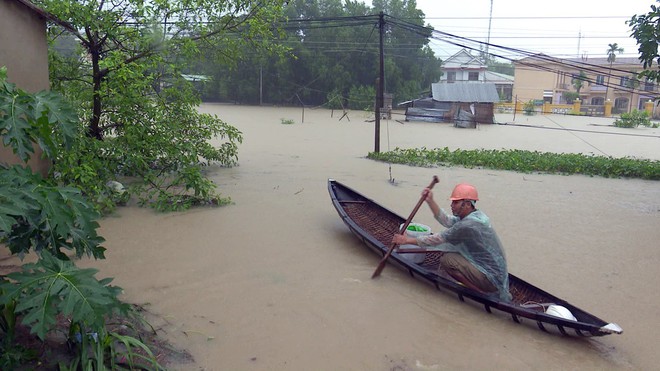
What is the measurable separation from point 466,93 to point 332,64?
12086 millimetres

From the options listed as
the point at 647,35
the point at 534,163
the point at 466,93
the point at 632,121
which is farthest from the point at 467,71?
the point at 647,35

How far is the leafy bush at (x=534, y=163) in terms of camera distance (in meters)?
12.5

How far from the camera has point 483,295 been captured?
15.0 ft

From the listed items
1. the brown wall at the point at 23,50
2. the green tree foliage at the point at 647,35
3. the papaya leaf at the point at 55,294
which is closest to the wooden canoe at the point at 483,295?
the papaya leaf at the point at 55,294

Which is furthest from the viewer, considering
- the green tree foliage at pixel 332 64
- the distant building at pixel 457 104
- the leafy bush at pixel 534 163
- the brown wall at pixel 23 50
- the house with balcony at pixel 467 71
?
the house with balcony at pixel 467 71

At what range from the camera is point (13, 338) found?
2.86 meters

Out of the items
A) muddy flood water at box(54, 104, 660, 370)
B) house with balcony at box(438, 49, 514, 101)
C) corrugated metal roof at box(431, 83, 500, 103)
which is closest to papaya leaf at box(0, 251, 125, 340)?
muddy flood water at box(54, 104, 660, 370)

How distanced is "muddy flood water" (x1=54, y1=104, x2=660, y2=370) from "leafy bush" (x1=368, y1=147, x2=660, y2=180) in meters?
1.63

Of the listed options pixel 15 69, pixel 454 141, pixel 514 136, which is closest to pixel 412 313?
pixel 15 69

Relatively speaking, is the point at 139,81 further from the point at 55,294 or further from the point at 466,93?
the point at 466,93

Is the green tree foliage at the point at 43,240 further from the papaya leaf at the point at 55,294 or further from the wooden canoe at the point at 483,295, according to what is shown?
the wooden canoe at the point at 483,295

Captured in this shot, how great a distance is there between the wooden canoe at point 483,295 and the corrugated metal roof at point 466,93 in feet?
75.0

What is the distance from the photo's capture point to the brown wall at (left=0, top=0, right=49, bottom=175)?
16.7 feet

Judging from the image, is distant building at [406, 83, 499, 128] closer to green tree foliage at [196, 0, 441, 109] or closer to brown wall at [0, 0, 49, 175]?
green tree foliage at [196, 0, 441, 109]
